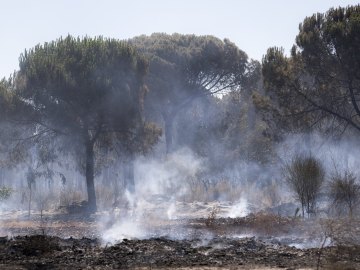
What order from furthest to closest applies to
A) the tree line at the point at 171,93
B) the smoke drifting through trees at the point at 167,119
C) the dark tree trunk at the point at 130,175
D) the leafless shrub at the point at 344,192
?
1. the dark tree trunk at the point at 130,175
2. the smoke drifting through trees at the point at 167,119
3. the tree line at the point at 171,93
4. the leafless shrub at the point at 344,192

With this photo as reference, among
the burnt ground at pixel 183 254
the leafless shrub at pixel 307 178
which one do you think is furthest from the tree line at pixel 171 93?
the burnt ground at pixel 183 254

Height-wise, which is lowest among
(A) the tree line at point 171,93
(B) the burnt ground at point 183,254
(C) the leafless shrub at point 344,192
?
(B) the burnt ground at point 183,254

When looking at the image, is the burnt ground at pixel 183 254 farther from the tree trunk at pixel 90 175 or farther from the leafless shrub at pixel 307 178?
the tree trunk at pixel 90 175

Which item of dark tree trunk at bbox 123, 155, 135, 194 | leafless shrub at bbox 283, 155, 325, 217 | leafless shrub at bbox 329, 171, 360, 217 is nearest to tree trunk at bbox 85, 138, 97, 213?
dark tree trunk at bbox 123, 155, 135, 194

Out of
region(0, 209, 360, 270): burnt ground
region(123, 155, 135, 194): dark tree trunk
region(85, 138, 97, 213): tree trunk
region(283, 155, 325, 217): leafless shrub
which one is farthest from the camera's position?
region(123, 155, 135, 194): dark tree trunk

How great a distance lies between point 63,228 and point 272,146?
58.0ft

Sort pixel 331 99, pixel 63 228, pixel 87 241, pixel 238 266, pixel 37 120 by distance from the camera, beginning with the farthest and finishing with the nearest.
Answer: pixel 37 120 < pixel 331 99 < pixel 63 228 < pixel 87 241 < pixel 238 266

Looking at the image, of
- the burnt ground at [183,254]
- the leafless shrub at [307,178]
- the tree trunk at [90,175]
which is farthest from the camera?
the tree trunk at [90,175]

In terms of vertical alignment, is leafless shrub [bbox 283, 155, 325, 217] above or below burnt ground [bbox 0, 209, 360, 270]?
above

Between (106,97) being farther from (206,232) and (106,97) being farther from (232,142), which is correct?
(232,142)

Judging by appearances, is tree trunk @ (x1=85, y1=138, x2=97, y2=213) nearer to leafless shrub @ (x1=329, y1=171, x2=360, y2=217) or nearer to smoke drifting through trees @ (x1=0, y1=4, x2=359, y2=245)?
smoke drifting through trees @ (x1=0, y1=4, x2=359, y2=245)

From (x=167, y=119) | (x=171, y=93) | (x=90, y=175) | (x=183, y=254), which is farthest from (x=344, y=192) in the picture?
(x=167, y=119)

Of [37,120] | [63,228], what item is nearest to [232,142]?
[37,120]

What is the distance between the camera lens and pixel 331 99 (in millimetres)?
25219
